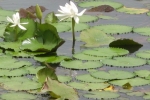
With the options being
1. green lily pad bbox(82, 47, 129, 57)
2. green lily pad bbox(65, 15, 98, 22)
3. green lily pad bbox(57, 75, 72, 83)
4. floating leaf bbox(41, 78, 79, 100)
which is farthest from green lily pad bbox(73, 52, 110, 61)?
green lily pad bbox(65, 15, 98, 22)

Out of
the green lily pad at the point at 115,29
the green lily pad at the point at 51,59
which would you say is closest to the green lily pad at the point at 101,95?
the green lily pad at the point at 51,59

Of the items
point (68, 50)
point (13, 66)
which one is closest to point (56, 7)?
point (68, 50)

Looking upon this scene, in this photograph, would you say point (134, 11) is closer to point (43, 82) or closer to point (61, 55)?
point (61, 55)

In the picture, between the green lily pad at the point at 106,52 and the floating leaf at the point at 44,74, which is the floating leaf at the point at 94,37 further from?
the floating leaf at the point at 44,74

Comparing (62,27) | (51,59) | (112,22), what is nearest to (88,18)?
(112,22)

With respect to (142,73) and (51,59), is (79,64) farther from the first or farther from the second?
(142,73)

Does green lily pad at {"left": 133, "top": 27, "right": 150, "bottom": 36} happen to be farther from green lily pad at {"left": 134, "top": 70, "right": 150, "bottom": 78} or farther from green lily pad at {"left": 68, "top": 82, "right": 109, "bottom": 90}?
green lily pad at {"left": 68, "top": 82, "right": 109, "bottom": 90}
